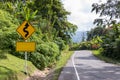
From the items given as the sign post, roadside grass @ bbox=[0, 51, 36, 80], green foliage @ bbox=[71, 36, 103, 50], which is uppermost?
the sign post

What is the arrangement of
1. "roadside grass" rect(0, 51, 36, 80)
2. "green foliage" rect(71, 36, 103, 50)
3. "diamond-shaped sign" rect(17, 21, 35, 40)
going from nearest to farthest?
"roadside grass" rect(0, 51, 36, 80) → "diamond-shaped sign" rect(17, 21, 35, 40) → "green foliage" rect(71, 36, 103, 50)

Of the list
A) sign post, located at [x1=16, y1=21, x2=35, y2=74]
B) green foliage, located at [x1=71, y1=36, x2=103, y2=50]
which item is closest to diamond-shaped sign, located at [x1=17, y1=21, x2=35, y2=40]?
sign post, located at [x1=16, y1=21, x2=35, y2=74]

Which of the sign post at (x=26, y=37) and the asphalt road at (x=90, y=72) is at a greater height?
the sign post at (x=26, y=37)

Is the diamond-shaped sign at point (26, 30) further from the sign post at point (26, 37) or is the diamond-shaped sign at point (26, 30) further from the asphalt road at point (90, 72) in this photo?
the asphalt road at point (90, 72)

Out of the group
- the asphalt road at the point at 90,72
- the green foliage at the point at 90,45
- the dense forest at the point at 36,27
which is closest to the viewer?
the asphalt road at the point at 90,72

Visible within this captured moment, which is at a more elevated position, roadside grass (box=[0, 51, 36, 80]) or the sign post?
the sign post

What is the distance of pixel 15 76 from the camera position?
16.3 m

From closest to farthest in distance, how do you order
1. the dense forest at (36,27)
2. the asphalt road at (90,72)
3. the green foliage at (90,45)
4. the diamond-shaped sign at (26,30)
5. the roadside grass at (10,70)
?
1. the roadside grass at (10,70)
2. the diamond-shaped sign at (26,30)
3. the asphalt road at (90,72)
4. the dense forest at (36,27)
5. the green foliage at (90,45)

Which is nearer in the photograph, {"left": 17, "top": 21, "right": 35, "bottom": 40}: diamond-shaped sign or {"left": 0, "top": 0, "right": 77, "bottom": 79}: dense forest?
{"left": 17, "top": 21, "right": 35, "bottom": 40}: diamond-shaped sign

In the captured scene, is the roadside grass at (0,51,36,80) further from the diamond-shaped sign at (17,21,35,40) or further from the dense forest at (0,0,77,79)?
the diamond-shaped sign at (17,21,35,40)

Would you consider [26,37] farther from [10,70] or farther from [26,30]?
[10,70]

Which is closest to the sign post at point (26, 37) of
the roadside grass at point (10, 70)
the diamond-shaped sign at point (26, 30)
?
the diamond-shaped sign at point (26, 30)

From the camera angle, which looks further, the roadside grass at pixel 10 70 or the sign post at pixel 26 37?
the sign post at pixel 26 37

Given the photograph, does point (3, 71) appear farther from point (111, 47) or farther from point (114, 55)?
point (111, 47)
